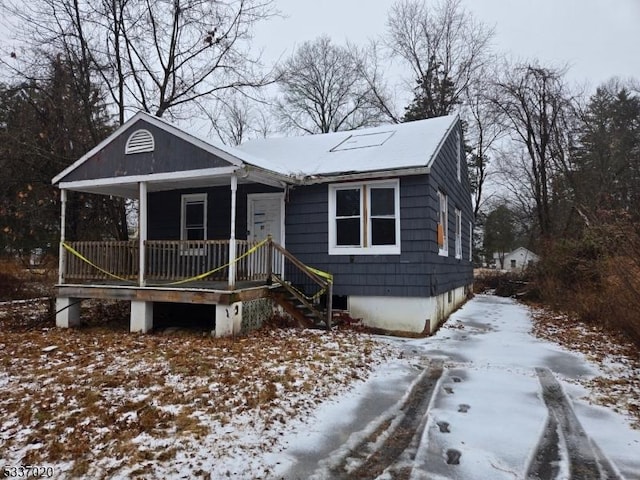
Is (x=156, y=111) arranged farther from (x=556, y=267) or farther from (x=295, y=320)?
(x=556, y=267)

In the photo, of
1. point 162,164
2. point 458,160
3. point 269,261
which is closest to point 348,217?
point 269,261

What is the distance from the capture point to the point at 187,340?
26.0ft

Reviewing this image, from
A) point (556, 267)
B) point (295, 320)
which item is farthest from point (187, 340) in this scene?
point (556, 267)

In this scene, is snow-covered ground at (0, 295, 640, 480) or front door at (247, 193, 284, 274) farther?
front door at (247, 193, 284, 274)

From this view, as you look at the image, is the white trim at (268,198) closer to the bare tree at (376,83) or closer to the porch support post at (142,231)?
the porch support post at (142,231)

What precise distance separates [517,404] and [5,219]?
18515 millimetres

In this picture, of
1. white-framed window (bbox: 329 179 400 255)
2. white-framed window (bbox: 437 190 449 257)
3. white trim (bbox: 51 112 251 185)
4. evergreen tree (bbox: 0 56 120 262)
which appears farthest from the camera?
evergreen tree (bbox: 0 56 120 262)

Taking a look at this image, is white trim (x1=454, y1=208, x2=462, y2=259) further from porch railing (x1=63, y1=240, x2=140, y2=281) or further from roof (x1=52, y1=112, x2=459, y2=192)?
porch railing (x1=63, y1=240, x2=140, y2=281)

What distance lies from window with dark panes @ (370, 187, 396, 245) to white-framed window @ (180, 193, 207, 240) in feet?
15.7

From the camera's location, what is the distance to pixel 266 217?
11.0m

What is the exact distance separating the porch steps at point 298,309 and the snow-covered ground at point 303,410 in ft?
5.06

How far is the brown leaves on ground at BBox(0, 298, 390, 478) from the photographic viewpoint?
3553mm

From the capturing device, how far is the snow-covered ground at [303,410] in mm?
3438

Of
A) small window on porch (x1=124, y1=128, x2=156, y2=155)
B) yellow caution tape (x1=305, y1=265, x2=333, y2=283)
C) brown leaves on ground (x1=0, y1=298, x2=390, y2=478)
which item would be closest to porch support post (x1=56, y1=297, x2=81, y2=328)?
brown leaves on ground (x1=0, y1=298, x2=390, y2=478)
